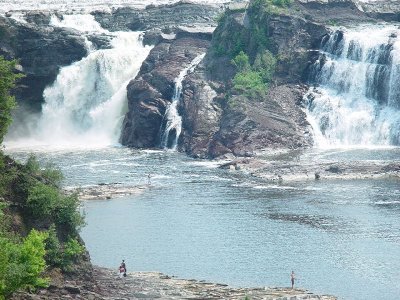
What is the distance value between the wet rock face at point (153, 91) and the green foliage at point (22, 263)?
271 feet

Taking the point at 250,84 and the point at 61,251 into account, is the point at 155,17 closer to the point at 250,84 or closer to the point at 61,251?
the point at 250,84

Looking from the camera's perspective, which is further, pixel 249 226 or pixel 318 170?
pixel 318 170

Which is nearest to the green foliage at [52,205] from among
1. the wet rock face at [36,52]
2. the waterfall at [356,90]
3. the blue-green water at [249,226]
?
the blue-green water at [249,226]

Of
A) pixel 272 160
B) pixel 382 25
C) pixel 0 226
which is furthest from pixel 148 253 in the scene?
pixel 382 25

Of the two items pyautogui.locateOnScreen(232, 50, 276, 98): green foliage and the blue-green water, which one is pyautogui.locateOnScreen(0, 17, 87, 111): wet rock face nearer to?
pyautogui.locateOnScreen(232, 50, 276, 98): green foliage

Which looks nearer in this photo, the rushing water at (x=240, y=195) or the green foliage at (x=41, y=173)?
the green foliage at (x=41, y=173)

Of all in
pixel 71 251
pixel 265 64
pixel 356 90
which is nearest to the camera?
pixel 71 251

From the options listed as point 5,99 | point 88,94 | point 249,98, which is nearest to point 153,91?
point 249,98

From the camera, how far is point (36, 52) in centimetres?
16150

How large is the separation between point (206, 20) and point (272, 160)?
54306mm

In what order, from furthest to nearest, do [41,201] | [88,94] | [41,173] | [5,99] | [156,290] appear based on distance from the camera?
1. [88,94]
2. [41,173]
3. [5,99]
4. [156,290]
5. [41,201]

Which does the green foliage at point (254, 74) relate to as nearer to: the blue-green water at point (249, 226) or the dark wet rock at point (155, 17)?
the blue-green water at point (249, 226)

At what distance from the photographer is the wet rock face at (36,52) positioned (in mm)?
161500

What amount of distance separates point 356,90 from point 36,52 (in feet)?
150
